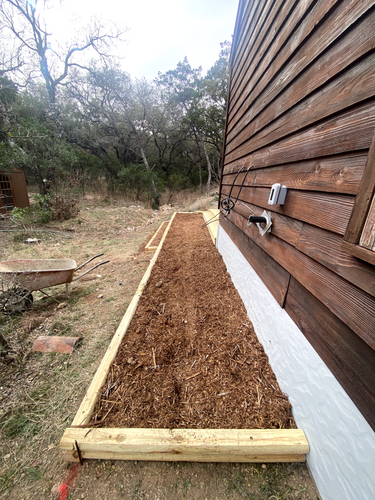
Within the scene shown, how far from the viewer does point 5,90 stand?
7914 mm

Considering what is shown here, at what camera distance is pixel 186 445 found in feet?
3.65

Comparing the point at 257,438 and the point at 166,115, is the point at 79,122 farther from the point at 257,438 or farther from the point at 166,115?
the point at 257,438

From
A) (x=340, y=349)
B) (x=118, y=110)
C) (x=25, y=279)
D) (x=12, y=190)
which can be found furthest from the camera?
(x=118, y=110)

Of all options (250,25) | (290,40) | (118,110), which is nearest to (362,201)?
(290,40)

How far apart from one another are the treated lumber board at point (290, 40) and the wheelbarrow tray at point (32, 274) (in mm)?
3273

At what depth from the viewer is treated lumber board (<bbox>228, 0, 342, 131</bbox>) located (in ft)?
3.60

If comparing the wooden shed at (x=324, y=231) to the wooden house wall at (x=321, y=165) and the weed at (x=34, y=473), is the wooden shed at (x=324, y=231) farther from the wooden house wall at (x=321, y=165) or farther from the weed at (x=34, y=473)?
the weed at (x=34, y=473)

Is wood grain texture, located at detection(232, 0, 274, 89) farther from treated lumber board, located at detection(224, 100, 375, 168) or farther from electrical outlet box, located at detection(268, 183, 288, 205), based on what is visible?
electrical outlet box, located at detection(268, 183, 288, 205)

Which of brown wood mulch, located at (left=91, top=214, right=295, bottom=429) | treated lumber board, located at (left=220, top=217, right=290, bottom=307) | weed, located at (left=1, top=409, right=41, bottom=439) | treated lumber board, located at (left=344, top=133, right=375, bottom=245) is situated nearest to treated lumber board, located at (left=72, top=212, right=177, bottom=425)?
brown wood mulch, located at (left=91, top=214, right=295, bottom=429)

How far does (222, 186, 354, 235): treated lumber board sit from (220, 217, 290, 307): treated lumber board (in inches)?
17.1

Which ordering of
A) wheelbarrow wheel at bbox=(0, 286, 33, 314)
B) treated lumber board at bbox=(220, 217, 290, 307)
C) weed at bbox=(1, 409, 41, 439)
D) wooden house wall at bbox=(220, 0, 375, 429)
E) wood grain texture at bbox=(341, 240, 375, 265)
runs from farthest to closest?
wheelbarrow wheel at bbox=(0, 286, 33, 314)
treated lumber board at bbox=(220, 217, 290, 307)
weed at bbox=(1, 409, 41, 439)
wooden house wall at bbox=(220, 0, 375, 429)
wood grain texture at bbox=(341, 240, 375, 265)

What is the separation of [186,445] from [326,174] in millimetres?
1697

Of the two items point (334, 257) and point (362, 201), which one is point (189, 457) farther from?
point (362, 201)

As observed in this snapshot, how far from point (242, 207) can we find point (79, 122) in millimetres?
16397
